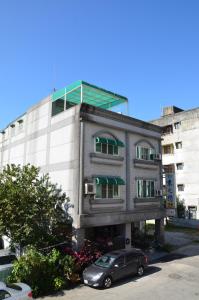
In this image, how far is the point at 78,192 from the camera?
818 inches

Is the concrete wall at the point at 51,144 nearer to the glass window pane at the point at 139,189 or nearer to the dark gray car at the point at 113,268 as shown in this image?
the dark gray car at the point at 113,268

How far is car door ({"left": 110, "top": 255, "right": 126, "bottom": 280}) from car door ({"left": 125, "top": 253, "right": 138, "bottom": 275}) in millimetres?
Result: 379

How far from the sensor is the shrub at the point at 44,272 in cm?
1692

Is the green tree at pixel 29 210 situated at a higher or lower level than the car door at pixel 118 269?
higher

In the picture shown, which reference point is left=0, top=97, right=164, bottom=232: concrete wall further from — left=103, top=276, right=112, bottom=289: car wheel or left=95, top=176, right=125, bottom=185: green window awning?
left=103, top=276, right=112, bottom=289: car wheel

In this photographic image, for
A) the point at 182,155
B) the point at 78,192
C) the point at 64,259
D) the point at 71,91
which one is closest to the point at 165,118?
the point at 182,155

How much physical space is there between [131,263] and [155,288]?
7.49 ft

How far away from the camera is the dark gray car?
17.4m

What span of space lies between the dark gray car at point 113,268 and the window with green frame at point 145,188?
6.65 m

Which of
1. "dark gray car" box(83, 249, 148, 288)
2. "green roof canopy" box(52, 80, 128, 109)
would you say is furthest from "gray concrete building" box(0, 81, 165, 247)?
"dark gray car" box(83, 249, 148, 288)

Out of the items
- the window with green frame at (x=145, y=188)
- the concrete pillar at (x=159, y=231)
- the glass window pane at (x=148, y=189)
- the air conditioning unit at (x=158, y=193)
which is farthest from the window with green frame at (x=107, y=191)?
the concrete pillar at (x=159, y=231)

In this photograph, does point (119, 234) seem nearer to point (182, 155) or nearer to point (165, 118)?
point (182, 155)

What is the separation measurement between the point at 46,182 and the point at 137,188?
7.71 meters

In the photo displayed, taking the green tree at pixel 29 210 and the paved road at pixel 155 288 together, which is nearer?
the paved road at pixel 155 288
